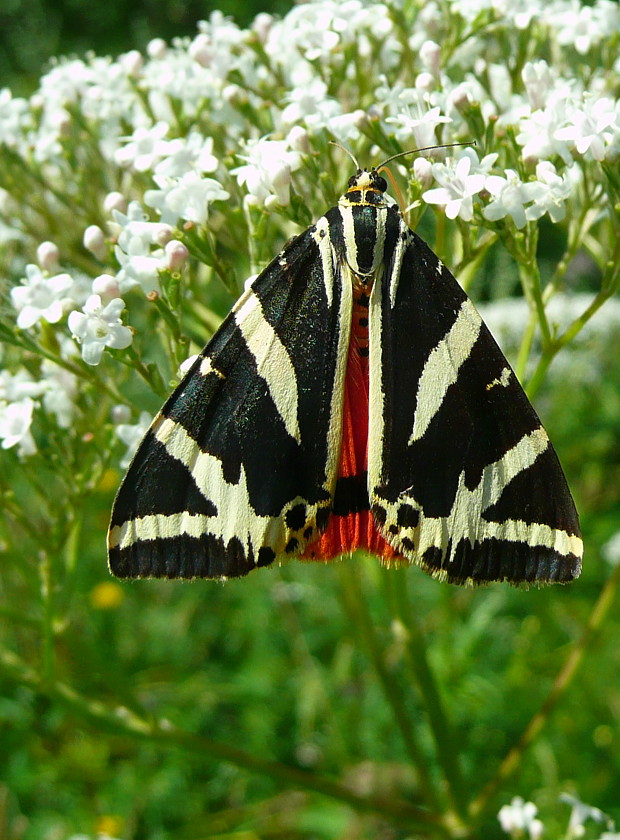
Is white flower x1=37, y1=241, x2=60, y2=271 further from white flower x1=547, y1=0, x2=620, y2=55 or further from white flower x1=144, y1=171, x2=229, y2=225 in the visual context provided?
white flower x1=547, y1=0, x2=620, y2=55

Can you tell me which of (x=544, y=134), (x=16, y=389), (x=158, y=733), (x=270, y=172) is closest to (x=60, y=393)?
(x=16, y=389)

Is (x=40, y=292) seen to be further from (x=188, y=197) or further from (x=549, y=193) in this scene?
(x=549, y=193)

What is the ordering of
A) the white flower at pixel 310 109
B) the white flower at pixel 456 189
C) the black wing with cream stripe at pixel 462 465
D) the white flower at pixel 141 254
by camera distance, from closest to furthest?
the black wing with cream stripe at pixel 462 465
the white flower at pixel 456 189
the white flower at pixel 141 254
the white flower at pixel 310 109

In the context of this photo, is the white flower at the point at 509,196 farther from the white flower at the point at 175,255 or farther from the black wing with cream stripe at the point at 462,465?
the white flower at the point at 175,255

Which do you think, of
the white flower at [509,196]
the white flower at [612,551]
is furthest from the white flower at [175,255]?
the white flower at [612,551]

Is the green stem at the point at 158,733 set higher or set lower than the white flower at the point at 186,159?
lower

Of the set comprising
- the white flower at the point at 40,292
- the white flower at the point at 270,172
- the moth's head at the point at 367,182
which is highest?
the white flower at the point at 270,172

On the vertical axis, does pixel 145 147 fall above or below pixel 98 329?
above
